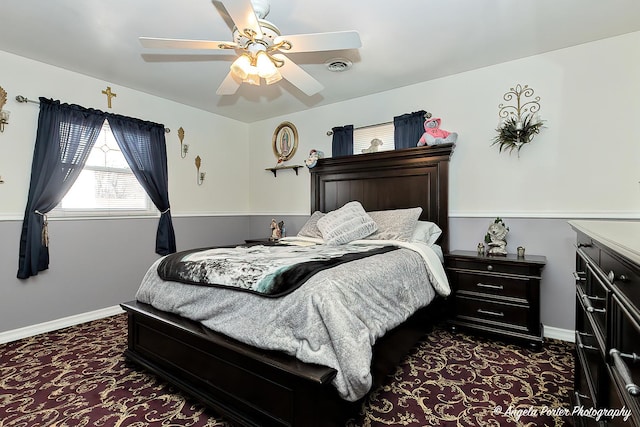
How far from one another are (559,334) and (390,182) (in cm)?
210

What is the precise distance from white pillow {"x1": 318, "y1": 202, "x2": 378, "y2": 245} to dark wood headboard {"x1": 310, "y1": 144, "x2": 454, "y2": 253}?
0.55 meters

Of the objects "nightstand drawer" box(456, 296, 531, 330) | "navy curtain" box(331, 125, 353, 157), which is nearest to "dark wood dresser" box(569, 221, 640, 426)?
"nightstand drawer" box(456, 296, 531, 330)

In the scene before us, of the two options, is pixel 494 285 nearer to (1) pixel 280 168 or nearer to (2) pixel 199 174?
(1) pixel 280 168

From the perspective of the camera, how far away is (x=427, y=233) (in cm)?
314

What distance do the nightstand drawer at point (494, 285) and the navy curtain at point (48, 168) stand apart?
12.7ft

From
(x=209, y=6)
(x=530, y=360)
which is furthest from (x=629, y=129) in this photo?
(x=209, y=6)

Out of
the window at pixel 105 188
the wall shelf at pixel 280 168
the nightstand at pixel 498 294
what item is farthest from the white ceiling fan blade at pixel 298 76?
the window at pixel 105 188

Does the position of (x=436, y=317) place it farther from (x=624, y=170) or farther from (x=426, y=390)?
(x=624, y=170)

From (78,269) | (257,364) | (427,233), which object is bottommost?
(257,364)

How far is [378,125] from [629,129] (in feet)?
7.34

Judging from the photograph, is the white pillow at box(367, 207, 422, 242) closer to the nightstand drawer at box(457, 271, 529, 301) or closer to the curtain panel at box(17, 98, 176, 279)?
the nightstand drawer at box(457, 271, 529, 301)

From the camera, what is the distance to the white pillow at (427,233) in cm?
308

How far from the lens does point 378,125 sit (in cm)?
387

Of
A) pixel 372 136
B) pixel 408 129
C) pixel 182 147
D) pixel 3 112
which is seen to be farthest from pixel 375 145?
pixel 3 112
